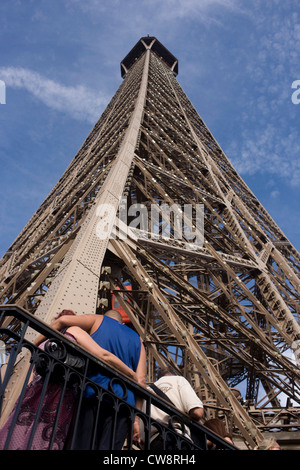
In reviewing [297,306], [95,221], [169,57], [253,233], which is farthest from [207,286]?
[169,57]

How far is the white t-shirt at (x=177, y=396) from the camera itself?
10.2 feet

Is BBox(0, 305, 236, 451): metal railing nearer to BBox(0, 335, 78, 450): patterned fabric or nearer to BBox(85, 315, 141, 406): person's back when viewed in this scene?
BBox(0, 335, 78, 450): patterned fabric

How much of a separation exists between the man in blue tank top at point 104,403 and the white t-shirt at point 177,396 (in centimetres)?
26

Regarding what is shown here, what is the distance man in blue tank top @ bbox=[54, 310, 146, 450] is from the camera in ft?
8.25

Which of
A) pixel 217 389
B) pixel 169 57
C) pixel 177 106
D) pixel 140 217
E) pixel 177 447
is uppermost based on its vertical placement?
pixel 169 57

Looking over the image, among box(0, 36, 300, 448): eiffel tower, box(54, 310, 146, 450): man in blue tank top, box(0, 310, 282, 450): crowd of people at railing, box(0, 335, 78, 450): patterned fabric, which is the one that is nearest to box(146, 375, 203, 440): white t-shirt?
box(0, 310, 282, 450): crowd of people at railing

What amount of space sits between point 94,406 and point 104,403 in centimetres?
8

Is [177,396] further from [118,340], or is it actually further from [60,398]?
[60,398]

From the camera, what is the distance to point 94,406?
8.57 ft

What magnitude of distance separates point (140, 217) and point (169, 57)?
38.6 metres

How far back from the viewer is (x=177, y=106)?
27.8 metres

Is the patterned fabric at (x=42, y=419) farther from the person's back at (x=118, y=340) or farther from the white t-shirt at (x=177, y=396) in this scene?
the white t-shirt at (x=177, y=396)
